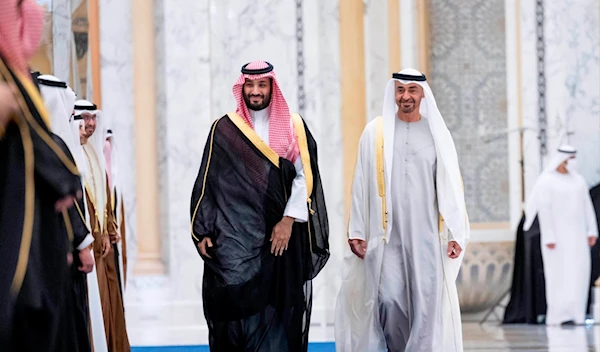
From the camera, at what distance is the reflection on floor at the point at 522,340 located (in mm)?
8320

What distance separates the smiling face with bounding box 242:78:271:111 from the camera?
6.23 m

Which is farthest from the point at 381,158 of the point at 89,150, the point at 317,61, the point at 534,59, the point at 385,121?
the point at 534,59

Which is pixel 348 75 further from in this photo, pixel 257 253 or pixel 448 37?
pixel 257 253

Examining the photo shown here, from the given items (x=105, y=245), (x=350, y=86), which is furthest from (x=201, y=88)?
(x=105, y=245)

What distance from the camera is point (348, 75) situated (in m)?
10.4

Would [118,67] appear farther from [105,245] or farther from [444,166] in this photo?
[444,166]

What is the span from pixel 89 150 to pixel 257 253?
4.73 ft

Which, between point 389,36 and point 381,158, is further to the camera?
point 389,36

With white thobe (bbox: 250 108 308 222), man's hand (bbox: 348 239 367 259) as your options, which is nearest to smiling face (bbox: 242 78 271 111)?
white thobe (bbox: 250 108 308 222)

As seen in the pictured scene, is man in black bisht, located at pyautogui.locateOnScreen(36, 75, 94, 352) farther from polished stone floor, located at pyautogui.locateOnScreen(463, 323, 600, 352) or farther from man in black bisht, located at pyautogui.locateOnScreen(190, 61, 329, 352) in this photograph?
polished stone floor, located at pyautogui.locateOnScreen(463, 323, 600, 352)

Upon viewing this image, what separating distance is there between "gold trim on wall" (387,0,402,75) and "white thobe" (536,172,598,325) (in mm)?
1635

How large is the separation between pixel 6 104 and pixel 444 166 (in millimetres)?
3603

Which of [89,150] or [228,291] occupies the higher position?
[89,150]

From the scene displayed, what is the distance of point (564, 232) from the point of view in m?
11.2
